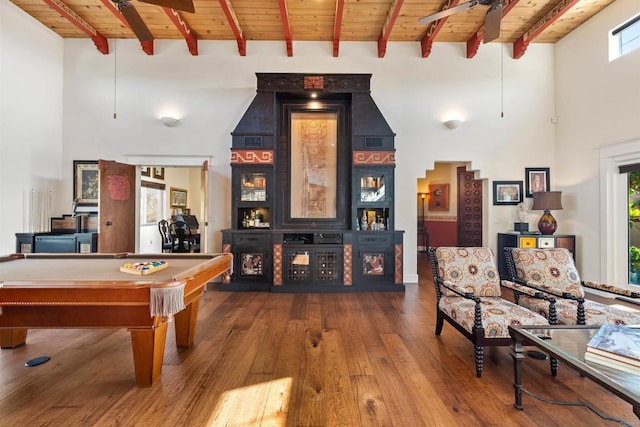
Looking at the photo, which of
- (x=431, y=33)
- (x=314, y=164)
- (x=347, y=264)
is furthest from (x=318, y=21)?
(x=347, y=264)

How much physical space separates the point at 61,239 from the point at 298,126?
14.3ft

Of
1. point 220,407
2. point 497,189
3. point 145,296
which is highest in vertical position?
point 497,189

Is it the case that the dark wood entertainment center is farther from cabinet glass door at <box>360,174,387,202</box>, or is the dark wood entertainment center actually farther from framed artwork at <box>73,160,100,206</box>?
framed artwork at <box>73,160,100,206</box>

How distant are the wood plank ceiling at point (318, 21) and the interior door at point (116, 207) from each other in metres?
2.31

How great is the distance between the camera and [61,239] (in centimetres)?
484

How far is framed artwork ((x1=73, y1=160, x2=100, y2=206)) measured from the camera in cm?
547

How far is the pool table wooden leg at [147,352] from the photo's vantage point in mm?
2047

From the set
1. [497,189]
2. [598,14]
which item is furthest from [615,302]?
[598,14]

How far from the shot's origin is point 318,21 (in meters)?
4.99

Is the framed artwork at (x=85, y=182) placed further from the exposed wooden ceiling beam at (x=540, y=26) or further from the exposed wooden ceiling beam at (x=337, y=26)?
the exposed wooden ceiling beam at (x=540, y=26)

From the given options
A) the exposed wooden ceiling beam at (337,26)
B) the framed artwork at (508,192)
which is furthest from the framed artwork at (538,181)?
the exposed wooden ceiling beam at (337,26)

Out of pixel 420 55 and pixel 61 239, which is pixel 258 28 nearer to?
pixel 420 55

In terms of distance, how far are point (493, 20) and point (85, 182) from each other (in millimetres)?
6825

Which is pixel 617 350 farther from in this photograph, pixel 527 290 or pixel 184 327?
pixel 184 327
